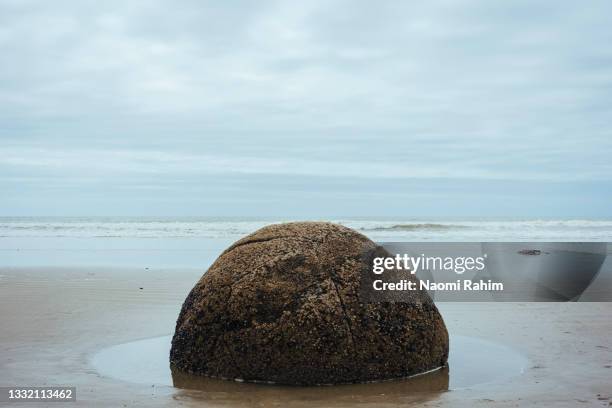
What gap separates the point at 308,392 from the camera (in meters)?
5.15

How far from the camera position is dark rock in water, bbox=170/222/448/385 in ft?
17.6

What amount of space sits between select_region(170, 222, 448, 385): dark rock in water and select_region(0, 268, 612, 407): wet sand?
0.21 meters

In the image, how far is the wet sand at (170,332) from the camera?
495 cm

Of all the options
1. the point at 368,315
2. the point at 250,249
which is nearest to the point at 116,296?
the point at 250,249

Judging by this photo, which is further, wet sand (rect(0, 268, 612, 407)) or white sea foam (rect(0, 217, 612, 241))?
white sea foam (rect(0, 217, 612, 241))

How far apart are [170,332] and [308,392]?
3212mm

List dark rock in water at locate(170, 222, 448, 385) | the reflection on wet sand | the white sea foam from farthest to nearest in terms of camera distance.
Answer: the white sea foam, dark rock in water at locate(170, 222, 448, 385), the reflection on wet sand

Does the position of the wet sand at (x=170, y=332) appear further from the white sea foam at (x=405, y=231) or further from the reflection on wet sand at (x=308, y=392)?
the white sea foam at (x=405, y=231)

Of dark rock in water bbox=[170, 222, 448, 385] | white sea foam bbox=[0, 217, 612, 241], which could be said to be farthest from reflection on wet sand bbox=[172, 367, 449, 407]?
white sea foam bbox=[0, 217, 612, 241]

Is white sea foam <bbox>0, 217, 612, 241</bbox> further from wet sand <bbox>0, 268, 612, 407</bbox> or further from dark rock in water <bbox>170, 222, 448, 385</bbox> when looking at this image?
dark rock in water <bbox>170, 222, 448, 385</bbox>

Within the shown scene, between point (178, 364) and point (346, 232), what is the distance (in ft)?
6.21

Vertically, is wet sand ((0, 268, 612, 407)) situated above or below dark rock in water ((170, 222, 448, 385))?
below

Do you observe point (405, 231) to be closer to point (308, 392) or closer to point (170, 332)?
point (170, 332)

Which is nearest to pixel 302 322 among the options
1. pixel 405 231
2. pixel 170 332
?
pixel 170 332
